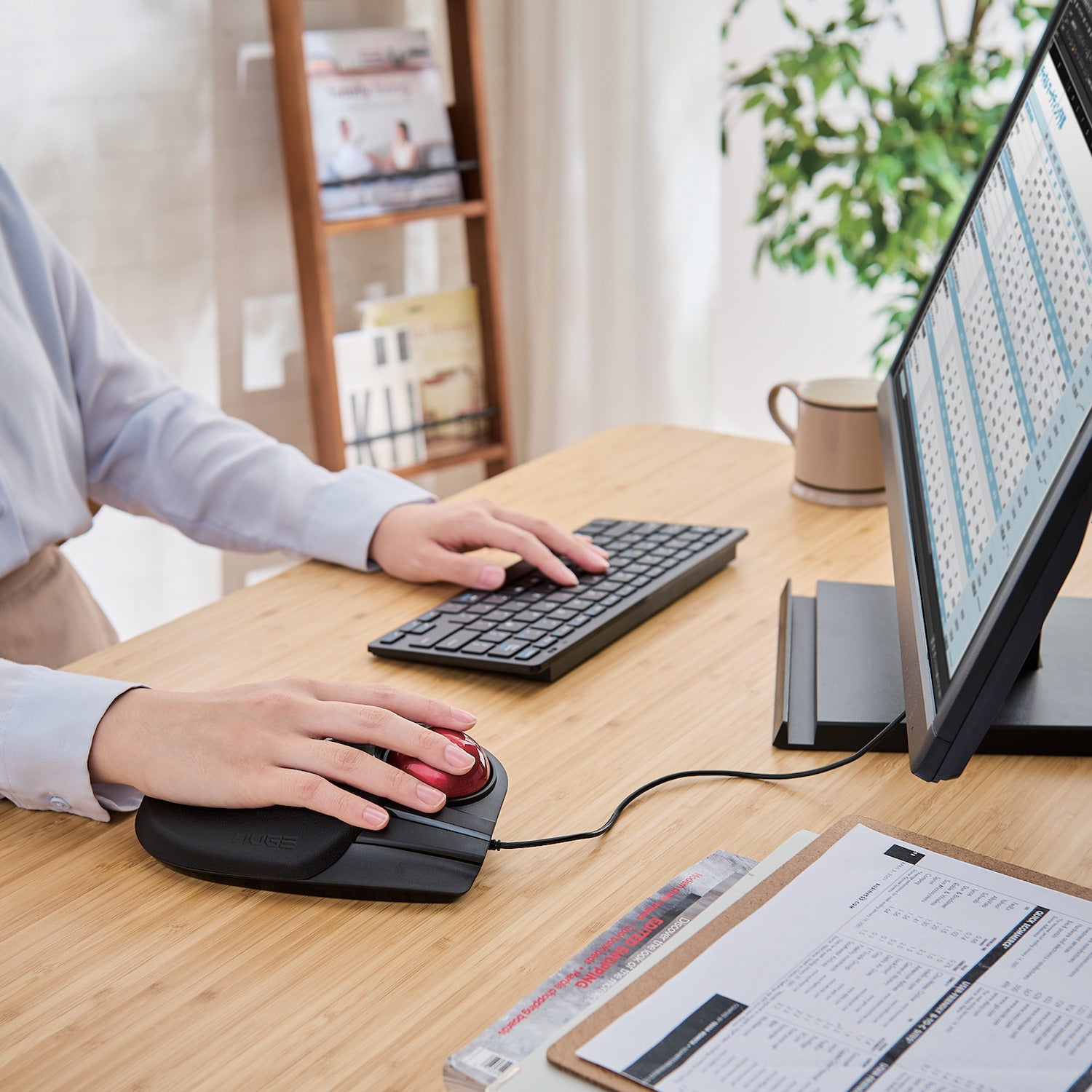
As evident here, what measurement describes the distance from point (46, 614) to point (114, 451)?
19 centimetres

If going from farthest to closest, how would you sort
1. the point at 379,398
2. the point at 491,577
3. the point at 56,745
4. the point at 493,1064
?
the point at 379,398, the point at 491,577, the point at 56,745, the point at 493,1064

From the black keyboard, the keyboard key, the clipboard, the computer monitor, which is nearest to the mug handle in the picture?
the black keyboard

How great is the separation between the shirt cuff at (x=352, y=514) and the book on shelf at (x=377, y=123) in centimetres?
125

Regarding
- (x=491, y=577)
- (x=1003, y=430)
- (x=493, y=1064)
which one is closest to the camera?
(x=493, y=1064)

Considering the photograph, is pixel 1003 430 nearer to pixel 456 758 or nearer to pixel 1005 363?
pixel 1005 363

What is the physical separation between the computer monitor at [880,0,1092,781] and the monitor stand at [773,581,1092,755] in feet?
0.09

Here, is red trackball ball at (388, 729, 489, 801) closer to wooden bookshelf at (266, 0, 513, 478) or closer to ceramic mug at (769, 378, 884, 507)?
ceramic mug at (769, 378, 884, 507)

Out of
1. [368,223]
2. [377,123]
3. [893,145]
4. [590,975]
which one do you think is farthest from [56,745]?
[893,145]

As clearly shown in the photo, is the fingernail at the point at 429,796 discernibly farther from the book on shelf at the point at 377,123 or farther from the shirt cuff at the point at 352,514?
the book on shelf at the point at 377,123

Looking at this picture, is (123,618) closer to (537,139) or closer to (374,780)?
(537,139)

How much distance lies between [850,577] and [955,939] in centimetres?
50

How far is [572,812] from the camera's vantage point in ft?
2.42

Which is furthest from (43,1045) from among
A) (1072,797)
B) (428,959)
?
(1072,797)

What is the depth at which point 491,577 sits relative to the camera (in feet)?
3.35
